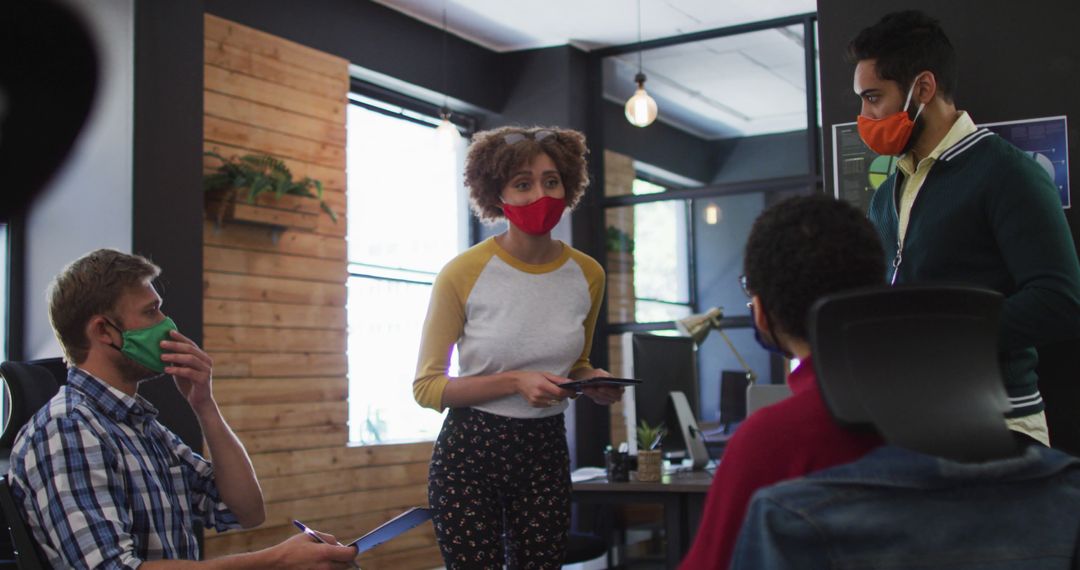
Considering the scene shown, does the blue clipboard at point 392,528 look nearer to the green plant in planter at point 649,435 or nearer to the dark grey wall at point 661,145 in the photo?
the green plant in planter at point 649,435

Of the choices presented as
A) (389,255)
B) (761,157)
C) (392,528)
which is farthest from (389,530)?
(761,157)

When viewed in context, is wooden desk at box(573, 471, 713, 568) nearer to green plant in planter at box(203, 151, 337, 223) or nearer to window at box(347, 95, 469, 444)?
green plant in planter at box(203, 151, 337, 223)

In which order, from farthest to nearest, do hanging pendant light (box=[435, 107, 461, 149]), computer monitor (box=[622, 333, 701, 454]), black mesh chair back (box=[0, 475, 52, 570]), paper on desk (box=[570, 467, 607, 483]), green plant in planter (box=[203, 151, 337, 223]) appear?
1. hanging pendant light (box=[435, 107, 461, 149])
2. green plant in planter (box=[203, 151, 337, 223])
3. computer monitor (box=[622, 333, 701, 454])
4. paper on desk (box=[570, 467, 607, 483])
5. black mesh chair back (box=[0, 475, 52, 570])

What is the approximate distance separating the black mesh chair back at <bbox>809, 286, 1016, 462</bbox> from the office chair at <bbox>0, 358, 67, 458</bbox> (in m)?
1.95

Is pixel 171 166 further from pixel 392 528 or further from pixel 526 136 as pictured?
pixel 392 528

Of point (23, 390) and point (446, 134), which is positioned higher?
point (446, 134)

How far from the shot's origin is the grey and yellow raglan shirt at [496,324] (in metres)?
2.40

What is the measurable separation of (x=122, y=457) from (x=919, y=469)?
145 cm

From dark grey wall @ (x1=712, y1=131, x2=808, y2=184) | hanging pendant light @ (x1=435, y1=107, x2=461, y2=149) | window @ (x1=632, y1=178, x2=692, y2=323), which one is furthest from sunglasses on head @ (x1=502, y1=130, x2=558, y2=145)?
window @ (x1=632, y1=178, x2=692, y2=323)

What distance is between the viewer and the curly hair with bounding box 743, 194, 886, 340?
46.4 inches


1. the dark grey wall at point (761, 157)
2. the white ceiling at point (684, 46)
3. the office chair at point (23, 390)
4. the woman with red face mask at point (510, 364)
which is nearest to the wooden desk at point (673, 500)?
the woman with red face mask at point (510, 364)

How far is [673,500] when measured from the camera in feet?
11.1

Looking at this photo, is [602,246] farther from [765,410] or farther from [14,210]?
[765,410]

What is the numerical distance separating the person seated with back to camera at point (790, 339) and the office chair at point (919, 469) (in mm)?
43
